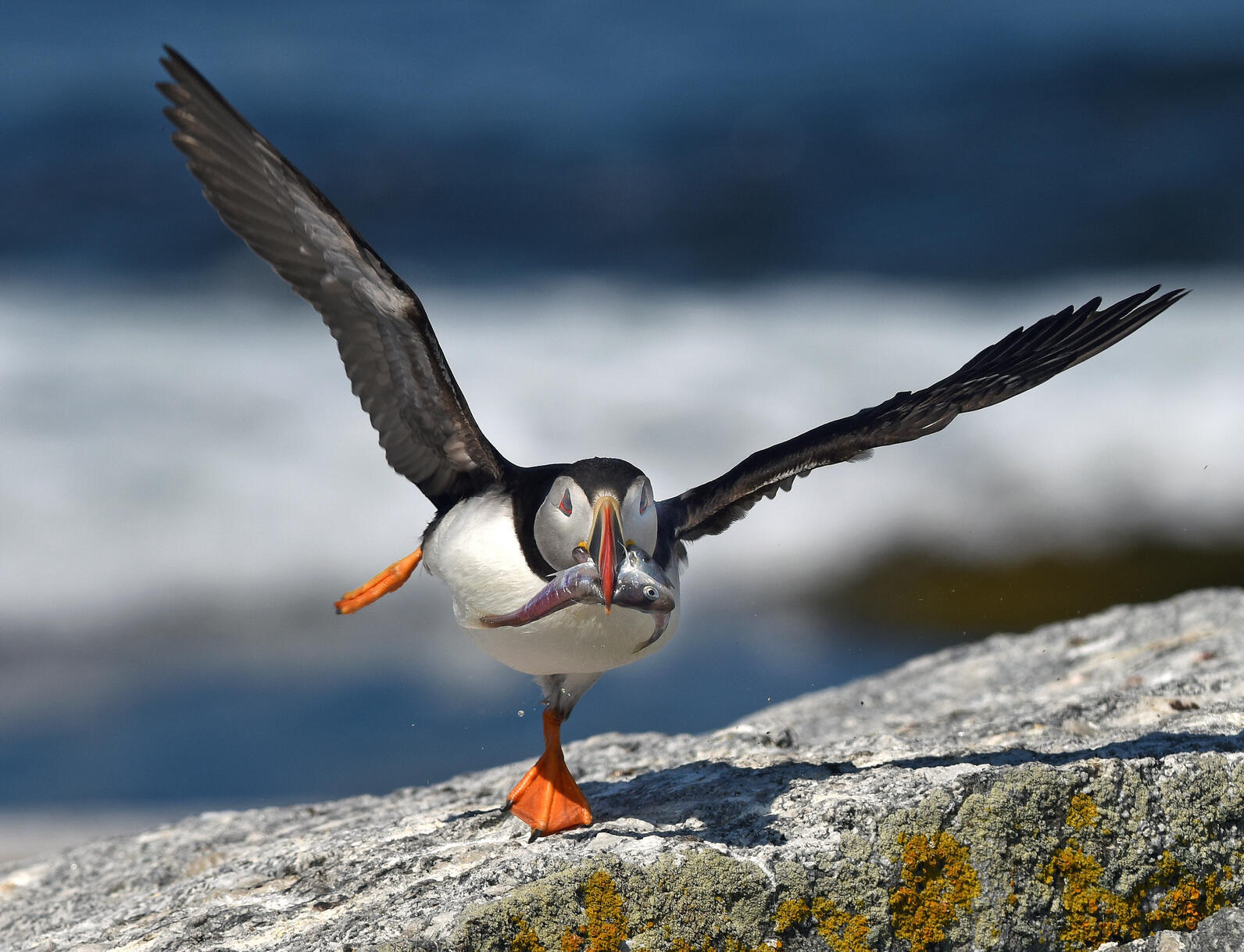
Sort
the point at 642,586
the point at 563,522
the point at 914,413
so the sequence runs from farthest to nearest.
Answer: the point at 914,413 < the point at 563,522 < the point at 642,586

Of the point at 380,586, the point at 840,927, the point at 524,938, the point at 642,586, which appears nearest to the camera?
the point at 524,938

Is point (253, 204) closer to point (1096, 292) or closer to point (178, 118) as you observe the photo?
point (178, 118)

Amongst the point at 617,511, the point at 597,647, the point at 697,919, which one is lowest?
the point at 697,919

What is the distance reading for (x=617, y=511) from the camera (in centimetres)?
428

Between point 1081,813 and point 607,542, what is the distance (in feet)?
5.92

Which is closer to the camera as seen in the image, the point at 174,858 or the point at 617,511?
the point at 617,511

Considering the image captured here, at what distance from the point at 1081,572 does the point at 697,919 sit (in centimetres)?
1548

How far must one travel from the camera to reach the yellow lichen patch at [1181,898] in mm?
3789

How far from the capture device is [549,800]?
4.55m

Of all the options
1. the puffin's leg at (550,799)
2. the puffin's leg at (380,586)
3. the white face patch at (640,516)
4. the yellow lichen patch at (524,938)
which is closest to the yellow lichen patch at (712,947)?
the yellow lichen patch at (524,938)

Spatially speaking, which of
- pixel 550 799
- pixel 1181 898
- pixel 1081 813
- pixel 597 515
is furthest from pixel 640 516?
pixel 1181 898

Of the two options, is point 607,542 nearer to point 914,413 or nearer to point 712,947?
point 712,947

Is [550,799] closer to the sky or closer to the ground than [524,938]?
closer to the sky

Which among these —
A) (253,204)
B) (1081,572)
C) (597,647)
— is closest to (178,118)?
(253,204)
